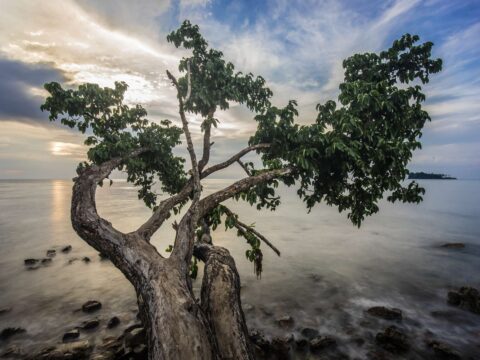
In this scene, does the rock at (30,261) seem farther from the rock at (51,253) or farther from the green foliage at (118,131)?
the green foliage at (118,131)

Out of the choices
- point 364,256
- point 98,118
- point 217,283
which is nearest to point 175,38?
point 98,118

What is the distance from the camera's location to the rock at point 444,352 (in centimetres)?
665

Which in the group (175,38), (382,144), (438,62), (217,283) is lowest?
(217,283)

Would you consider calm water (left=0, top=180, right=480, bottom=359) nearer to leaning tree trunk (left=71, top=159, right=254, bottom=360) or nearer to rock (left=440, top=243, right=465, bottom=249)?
rock (left=440, top=243, right=465, bottom=249)

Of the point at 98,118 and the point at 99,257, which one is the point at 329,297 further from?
the point at 99,257

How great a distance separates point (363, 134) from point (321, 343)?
5.75 metres

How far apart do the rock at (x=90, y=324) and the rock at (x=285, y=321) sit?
18.4 ft

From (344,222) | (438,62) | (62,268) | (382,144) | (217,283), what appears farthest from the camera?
(344,222)

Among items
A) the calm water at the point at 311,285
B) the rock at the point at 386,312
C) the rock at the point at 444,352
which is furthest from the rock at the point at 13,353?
the rock at the point at 444,352

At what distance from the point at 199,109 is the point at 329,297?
8.82 m

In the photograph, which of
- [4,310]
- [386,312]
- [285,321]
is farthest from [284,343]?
[4,310]

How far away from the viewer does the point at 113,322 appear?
799 cm

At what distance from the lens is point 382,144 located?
6676mm

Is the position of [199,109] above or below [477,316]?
above
